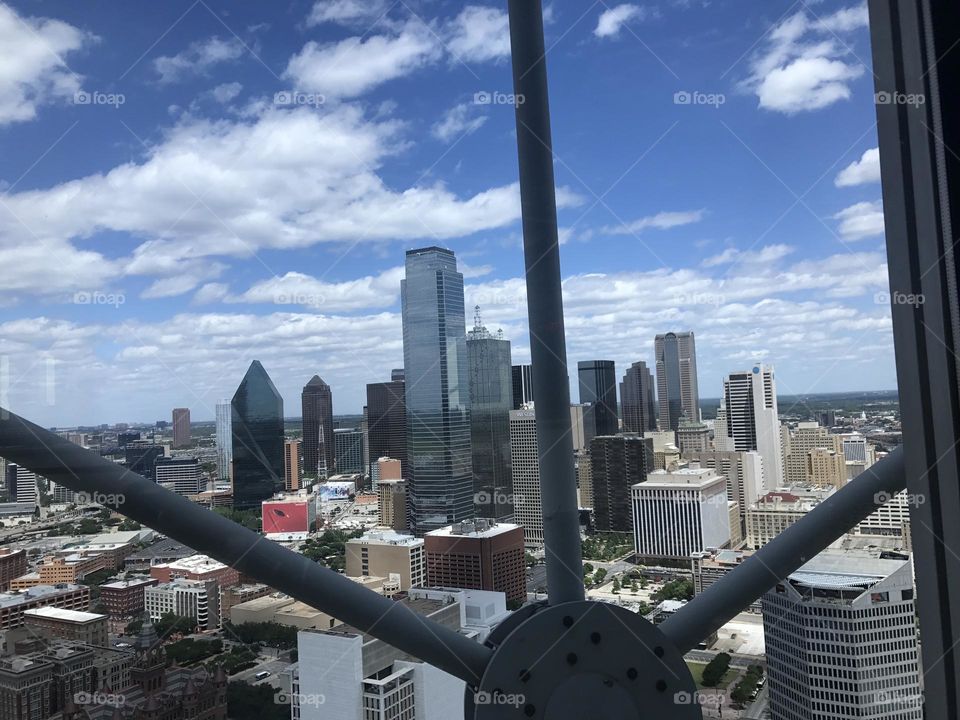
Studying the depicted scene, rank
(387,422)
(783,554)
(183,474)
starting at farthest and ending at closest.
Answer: (387,422) < (183,474) < (783,554)

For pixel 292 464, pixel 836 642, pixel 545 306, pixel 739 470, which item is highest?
pixel 545 306

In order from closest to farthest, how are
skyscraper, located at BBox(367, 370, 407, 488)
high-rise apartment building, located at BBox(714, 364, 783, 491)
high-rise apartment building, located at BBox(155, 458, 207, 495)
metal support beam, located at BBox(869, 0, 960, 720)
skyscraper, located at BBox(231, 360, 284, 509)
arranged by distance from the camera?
metal support beam, located at BBox(869, 0, 960, 720) < high-rise apartment building, located at BBox(155, 458, 207, 495) < skyscraper, located at BBox(231, 360, 284, 509) < high-rise apartment building, located at BBox(714, 364, 783, 491) < skyscraper, located at BBox(367, 370, 407, 488)

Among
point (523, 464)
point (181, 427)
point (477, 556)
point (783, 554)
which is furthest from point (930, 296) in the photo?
point (477, 556)

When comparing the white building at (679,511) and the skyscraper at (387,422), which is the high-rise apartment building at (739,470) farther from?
the skyscraper at (387,422)

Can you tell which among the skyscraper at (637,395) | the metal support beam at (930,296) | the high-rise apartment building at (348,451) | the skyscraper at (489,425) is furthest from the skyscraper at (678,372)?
the metal support beam at (930,296)

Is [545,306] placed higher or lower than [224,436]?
higher

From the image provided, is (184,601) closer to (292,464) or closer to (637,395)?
(292,464)

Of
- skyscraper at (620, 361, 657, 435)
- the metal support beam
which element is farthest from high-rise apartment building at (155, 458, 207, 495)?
skyscraper at (620, 361, 657, 435)

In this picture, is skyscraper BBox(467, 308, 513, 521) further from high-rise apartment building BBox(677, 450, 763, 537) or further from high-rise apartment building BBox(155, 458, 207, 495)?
high-rise apartment building BBox(155, 458, 207, 495)
